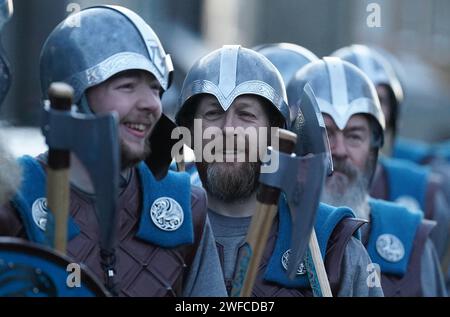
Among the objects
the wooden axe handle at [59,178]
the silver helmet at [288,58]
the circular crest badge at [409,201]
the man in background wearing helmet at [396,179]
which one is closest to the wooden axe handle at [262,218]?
the wooden axe handle at [59,178]

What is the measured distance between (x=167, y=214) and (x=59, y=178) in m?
0.84

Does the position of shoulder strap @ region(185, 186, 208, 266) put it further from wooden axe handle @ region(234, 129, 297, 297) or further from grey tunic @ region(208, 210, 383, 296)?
wooden axe handle @ region(234, 129, 297, 297)

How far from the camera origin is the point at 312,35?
21109mm

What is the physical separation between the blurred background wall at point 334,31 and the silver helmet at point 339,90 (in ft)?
30.6

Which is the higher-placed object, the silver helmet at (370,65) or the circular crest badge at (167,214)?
the circular crest badge at (167,214)

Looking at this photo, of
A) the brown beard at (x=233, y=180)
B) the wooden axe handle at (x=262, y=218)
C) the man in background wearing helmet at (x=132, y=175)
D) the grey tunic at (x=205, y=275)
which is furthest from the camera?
the brown beard at (x=233, y=180)

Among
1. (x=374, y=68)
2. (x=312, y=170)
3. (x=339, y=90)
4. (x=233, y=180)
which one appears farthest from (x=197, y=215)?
(x=374, y=68)

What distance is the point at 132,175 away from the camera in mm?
5590

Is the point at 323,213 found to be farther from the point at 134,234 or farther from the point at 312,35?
the point at 312,35

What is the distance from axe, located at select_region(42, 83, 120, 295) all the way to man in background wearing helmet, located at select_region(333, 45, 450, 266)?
376cm

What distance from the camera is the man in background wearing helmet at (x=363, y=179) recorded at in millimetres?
6914

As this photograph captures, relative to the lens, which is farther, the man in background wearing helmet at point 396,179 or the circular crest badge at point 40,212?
the man in background wearing helmet at point 396,179

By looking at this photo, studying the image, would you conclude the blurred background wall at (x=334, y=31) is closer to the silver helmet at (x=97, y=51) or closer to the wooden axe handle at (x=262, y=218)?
the silver helmet at (x=97, y=51)

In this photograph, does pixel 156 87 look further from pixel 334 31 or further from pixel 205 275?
pixel 334 31
